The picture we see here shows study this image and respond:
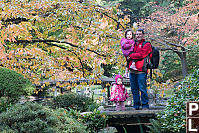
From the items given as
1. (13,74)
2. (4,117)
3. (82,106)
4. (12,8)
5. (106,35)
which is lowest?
(82,106)

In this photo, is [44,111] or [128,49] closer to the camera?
[44,111]

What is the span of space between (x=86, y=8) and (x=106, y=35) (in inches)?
40.1

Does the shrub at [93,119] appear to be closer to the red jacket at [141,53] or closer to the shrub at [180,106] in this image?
the red jacket at [141,53]

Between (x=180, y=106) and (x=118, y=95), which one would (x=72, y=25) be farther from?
(x=180, y=106)

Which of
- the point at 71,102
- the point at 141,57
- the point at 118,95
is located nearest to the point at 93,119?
the point at 118,95

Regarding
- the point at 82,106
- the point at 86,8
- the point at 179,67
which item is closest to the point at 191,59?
the point at 179,67

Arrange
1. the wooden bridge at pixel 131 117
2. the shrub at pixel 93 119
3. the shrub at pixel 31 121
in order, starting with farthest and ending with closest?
the shrub at pixel 93 119 → the wooden bridge at pixel 131 117 → the shrub at pixel 31 121

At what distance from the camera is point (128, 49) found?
518 centimetres

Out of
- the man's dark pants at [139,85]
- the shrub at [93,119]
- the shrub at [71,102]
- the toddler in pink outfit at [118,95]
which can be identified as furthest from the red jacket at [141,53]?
the shrub at [71,102]

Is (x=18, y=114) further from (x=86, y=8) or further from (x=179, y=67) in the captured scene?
(x=179, y=67)

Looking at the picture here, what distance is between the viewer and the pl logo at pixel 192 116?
1333mm

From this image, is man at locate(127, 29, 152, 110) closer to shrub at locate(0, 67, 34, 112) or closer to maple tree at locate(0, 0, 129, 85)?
maple tree at locate(0, 0, 129, 85)

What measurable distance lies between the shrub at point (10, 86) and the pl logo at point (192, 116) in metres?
5.82

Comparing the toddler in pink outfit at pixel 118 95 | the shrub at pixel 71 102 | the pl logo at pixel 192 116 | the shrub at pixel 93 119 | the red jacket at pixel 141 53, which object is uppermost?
the red jacket at pixel 141 53
